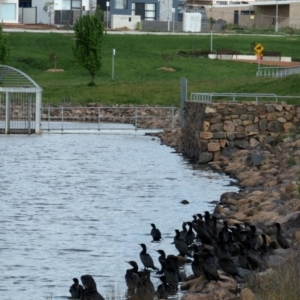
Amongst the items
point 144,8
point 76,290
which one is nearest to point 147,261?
point 76,290

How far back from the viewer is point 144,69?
7919cm

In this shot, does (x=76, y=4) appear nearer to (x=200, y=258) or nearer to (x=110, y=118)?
(x=110, y=118)

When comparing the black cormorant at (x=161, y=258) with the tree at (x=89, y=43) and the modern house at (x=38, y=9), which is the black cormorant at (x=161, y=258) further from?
the modern house at (x=38, y=9)

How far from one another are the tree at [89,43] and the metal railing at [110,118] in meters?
9.32

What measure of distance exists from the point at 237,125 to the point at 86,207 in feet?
40.1

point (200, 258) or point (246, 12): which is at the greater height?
point (246, 12)

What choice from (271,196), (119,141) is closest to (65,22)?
(119,141)

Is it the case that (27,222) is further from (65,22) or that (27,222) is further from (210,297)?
(65,22)

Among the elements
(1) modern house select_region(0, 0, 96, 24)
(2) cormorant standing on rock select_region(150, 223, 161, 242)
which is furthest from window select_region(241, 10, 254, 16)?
(2) cormorant standing on rock select_region(150, 223, 161, 242)

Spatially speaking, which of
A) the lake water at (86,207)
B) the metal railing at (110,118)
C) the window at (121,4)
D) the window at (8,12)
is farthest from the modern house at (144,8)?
the lake water at (86,207)

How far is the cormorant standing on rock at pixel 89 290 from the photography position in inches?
575

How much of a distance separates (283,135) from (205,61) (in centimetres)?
4543

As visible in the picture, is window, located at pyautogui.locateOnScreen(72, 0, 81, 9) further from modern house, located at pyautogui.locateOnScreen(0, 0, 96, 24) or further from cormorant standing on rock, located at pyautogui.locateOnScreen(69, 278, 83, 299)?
cormorant standing on rock, located at pyautogui.locateOnScreen(69, 278, 83, 299)

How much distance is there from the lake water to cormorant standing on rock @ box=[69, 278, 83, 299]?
0.88ft
